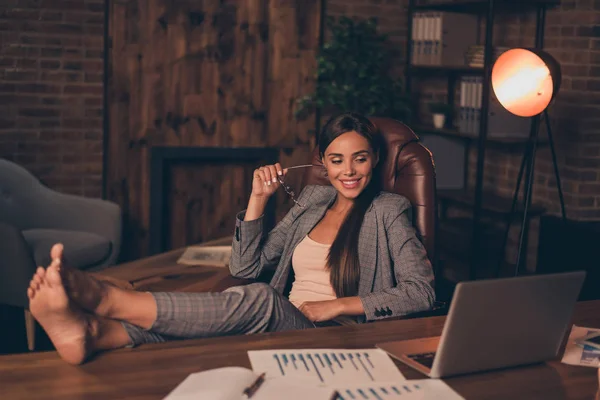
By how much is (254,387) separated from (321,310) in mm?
891

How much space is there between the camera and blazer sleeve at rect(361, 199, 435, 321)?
98.9 inches

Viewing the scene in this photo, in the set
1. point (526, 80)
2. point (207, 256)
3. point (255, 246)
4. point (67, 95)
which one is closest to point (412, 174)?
point (255, 246)

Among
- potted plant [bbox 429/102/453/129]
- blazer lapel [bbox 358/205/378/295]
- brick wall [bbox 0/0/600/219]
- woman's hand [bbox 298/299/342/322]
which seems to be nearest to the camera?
woman's hand [bbox 298/299/342/322]

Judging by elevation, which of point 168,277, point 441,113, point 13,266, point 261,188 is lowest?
point 13,266

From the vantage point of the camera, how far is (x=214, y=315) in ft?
6.52

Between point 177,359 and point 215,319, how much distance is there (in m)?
0.26

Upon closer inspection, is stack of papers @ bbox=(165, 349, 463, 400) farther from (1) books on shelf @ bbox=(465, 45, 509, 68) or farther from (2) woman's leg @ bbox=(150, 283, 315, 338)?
(1) books on shelf @ bbox=(465, 45, 509, 68)

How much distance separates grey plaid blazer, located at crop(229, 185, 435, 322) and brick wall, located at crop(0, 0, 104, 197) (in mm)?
2512

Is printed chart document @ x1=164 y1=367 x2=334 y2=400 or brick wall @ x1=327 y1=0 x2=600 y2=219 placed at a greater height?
brick wall @ x1=327 y1=0 x2=600 y2=219

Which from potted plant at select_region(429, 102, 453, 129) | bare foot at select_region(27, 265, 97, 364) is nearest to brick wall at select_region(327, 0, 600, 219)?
potted plant at select_region(429, 102, 453, 129)

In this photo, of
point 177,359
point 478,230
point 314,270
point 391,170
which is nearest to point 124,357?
point 177,359

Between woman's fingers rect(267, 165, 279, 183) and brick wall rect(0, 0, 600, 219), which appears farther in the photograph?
brick wall rect(0, 0, 600, 219)

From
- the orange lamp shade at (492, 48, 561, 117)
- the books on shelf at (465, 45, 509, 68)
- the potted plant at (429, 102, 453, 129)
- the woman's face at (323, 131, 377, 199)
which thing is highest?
the books on shelf at (465, 45, 509, 68)

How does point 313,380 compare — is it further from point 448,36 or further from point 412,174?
point 448,36
